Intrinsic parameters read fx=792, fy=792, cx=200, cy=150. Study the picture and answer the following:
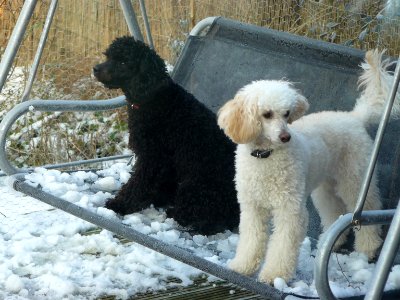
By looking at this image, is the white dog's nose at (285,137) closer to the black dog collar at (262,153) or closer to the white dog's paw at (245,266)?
the black dog collar at (262,153)

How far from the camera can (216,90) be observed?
3996mm

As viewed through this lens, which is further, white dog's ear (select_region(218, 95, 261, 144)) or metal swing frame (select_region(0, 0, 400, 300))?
white dog's ear (select_region(218, 95, 261, 144))

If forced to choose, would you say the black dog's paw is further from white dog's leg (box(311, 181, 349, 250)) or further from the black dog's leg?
white dog's leg (box(311, 181, 349, 250))

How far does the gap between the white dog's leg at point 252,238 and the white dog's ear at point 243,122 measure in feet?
0.99

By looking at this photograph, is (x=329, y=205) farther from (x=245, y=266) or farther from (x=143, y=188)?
(x=143, y=188)

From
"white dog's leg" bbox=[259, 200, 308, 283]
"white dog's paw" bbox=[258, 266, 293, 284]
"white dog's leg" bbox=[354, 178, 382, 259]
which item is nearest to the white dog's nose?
"white dog's leg" bbox=[259, 200, 308, 283]

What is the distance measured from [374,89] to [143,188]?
1.15 metres

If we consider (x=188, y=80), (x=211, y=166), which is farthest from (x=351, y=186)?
(x=188, y=80)

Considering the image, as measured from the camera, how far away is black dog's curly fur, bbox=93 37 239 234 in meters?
3.48

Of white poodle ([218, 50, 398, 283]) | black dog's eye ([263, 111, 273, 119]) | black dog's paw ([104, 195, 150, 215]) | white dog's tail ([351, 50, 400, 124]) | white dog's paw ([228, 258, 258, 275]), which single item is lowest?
black dog's paw ([104, 195, 150, 215])

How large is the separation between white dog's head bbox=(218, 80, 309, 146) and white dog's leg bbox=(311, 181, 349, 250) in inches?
22.4

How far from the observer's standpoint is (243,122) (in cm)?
270

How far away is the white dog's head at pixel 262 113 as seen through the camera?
2699mm

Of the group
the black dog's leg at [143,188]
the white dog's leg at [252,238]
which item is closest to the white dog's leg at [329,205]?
the white dog's leg at [252,238]
